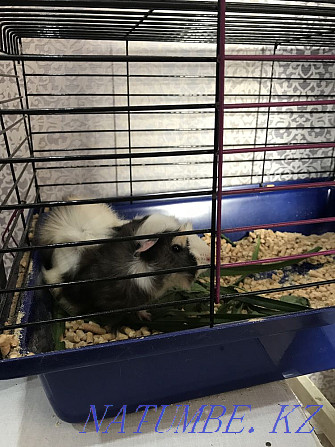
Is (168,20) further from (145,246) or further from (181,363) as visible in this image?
(181,363)

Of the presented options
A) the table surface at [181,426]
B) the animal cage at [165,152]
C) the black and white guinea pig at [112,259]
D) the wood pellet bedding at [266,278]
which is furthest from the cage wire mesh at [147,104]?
the table surface at [181,426]

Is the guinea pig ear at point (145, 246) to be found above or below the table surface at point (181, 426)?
above

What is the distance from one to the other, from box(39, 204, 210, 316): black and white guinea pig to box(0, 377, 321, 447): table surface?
0.74 ft

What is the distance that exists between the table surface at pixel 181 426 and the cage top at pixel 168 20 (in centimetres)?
59

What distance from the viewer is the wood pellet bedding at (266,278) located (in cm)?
79

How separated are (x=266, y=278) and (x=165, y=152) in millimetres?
729

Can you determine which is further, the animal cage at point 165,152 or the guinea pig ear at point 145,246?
the guinea pig ear at point 145,246

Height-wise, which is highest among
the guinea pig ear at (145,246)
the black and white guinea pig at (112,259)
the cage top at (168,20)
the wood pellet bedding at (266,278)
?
the cage top at (168,20)

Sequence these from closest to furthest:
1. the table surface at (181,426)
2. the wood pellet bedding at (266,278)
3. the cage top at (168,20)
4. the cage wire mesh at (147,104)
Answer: the cage top at (168,20)
the table surface at (181,426)
the wood pellet bedding at (266,278)
the cage wire mesh at (147,104)

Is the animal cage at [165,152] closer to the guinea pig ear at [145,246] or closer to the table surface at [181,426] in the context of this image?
the table surface at [181,426]

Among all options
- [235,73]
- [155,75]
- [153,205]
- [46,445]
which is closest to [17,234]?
[153,205]

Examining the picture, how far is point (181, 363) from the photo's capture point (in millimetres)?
598

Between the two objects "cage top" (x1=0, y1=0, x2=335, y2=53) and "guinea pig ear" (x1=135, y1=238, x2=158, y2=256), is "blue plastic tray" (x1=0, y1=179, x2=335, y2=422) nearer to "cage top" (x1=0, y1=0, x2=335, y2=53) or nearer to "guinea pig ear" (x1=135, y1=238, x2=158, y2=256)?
"guinea pig ear" (x1=135, y1=238, x2=158, y2=256)

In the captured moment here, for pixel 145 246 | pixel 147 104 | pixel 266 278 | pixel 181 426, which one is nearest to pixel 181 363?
pixel 181 426
